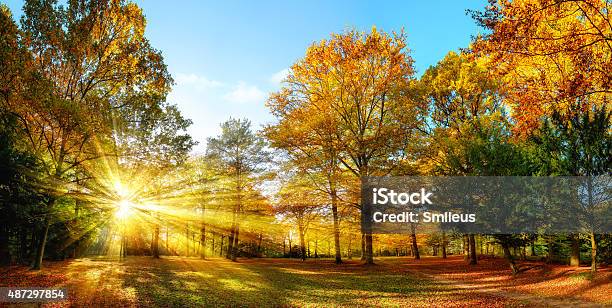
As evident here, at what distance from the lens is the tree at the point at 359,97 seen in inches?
930

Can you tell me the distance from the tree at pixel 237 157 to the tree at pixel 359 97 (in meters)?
9.90

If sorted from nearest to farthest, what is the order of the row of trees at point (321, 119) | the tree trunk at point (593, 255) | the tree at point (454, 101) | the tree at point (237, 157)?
the row of trees at point (321, 119), the tree trunk at point (593, 255), the tree at point (454, 101), the tree at point (237, 157)

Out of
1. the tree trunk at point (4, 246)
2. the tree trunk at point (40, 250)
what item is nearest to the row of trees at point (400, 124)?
the tree trunk at point (40, 250)

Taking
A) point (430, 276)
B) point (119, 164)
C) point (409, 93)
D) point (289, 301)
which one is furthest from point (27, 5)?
point (430, 276)

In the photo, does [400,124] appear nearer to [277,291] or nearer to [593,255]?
[593,255]

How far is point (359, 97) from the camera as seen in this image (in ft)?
81.7

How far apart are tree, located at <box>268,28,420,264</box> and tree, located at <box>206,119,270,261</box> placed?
32.5 feet

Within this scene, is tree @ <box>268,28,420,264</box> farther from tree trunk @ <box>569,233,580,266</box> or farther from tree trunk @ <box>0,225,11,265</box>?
tree trunk @ <box>0,225,11,265</box>

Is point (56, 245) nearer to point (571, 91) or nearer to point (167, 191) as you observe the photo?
point (167, 191)

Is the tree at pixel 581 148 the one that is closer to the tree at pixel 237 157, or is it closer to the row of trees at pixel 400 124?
the row of trees at pixel 400 124

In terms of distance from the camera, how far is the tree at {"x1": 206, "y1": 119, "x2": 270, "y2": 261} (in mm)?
33906

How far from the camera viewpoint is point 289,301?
12391 mm

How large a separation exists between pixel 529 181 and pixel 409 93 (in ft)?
32.6

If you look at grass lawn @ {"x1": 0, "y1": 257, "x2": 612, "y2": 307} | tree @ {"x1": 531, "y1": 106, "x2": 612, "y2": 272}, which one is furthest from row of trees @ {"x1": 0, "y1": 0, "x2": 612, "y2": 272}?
grass lawn @ {"x1": 0, "y1": 257, "x2": 612, "y2": 307}
